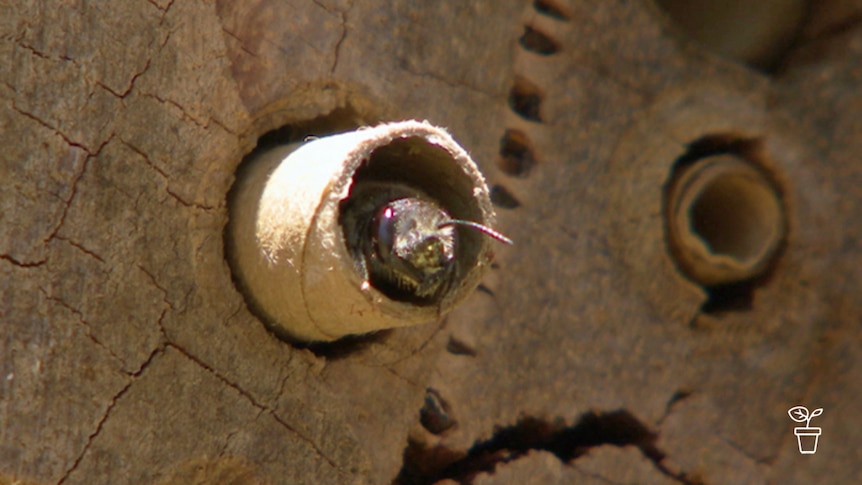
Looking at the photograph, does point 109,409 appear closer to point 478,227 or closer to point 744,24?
point 478,227

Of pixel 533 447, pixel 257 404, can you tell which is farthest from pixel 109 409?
pixel 533 447

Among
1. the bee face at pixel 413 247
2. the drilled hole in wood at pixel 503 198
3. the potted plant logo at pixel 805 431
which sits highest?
the drilled hole in wood at pixel 503 198

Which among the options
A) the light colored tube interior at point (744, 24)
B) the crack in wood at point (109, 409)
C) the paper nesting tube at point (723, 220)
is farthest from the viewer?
the light colored tube interior at point (744, 24)

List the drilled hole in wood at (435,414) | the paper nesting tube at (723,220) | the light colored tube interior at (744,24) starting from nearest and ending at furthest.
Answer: the drilled hole in wood at (435,414), the paper nesting tube at (723,220), the light colored tube interior at (744,24)

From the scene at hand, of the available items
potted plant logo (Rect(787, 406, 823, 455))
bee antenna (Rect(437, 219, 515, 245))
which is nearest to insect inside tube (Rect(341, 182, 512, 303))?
bee antenna (Rect(437, 219, 515, 245))

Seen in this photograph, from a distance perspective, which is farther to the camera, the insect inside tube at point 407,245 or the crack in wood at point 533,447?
the crack in wood at point 533,447

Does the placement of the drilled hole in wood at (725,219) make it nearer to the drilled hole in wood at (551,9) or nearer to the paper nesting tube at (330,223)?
the drilled hole in wood at (551,9)

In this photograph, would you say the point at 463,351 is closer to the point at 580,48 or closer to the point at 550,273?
the point at 550,273

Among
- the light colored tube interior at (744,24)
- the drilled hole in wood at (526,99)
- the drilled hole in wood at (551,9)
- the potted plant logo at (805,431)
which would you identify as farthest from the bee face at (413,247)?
the light colored tube interior at (744,24)
